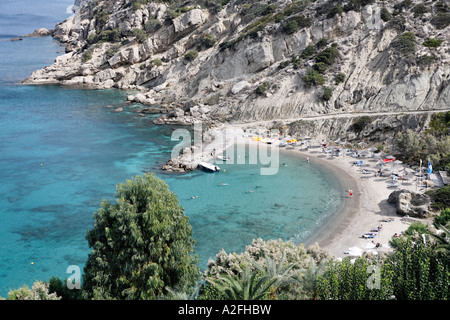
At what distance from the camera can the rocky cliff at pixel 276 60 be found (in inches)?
2368

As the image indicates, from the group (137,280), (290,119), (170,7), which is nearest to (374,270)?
(137,280)

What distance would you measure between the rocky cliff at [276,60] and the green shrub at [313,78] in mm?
228

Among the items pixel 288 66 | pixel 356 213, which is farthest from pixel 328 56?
pixel 356 213

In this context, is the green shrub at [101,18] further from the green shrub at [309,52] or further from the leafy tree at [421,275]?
the leafy tree at [421,275]

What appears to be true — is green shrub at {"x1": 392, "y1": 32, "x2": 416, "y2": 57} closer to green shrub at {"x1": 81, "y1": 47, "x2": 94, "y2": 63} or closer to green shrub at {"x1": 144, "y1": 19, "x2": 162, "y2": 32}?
green shrub at {"x1": 144, "y1": 19, "x2": 162, "y2": 32}

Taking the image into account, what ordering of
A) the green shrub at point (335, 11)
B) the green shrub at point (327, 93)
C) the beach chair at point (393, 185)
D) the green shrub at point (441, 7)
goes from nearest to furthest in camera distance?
the beach chair at point (393, 185) → the green shrub at point (327, 93) → the green shrub at point (441, 7) → the green shrub at point (335, 11)

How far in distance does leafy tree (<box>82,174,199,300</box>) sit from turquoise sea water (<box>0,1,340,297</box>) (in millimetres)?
9920

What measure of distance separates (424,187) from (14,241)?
40.1 m

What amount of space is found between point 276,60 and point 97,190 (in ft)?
149

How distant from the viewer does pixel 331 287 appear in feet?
61.5

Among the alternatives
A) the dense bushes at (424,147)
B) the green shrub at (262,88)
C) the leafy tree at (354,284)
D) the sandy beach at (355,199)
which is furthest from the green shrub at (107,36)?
the leafy tree at (354,284)

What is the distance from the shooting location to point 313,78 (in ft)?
214

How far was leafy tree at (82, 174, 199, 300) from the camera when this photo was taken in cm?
2066

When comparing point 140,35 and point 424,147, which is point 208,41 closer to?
point 140,35
